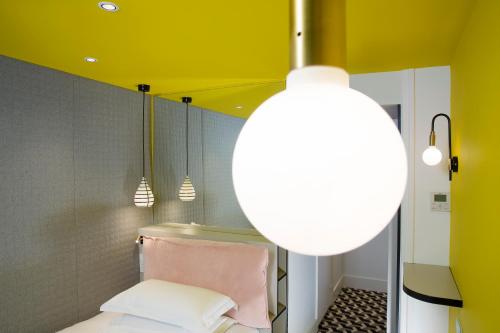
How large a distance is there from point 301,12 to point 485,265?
3.95ft

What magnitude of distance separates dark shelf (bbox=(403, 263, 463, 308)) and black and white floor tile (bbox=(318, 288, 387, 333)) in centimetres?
147

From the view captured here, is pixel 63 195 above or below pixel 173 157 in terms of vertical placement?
below

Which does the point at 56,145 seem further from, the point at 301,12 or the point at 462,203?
the point at 462,203

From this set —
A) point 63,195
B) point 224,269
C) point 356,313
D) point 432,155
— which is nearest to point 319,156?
point 432,155

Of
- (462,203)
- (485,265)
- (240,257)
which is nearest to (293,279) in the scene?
(240,257)

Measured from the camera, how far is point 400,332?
2.26m

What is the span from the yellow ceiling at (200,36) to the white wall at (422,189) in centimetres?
15

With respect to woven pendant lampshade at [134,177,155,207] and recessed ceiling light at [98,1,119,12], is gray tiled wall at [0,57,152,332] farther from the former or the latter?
recessed ceiling light at [98,1,119,12]

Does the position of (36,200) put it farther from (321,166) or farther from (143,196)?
(321,166)

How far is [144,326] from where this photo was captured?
6.48 feet

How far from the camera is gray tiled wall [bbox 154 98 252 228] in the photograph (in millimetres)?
2758

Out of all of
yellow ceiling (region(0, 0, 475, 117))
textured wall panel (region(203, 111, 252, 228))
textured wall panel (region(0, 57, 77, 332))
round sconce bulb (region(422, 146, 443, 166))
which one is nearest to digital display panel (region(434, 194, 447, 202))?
round sconce bulb (region(422, 146, 443, 166))

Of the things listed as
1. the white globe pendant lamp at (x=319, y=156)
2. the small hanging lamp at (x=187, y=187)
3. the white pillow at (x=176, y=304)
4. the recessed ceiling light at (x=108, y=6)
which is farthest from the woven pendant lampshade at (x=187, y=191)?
the white globe pendant lamp at (x=319, y=156)

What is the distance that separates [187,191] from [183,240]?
0.55m
